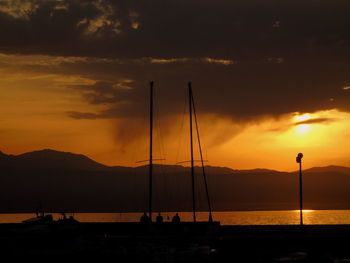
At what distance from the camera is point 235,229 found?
7925 centimetres

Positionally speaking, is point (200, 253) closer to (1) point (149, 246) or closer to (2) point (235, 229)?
(1) point (149, 246)

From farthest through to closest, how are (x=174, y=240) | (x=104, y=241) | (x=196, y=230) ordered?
(x=196, y=230)
(x=174, y=240)
(x=104, y=241)

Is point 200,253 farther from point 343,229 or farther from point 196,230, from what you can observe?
point 343,229

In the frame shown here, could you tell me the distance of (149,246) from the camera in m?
58.3

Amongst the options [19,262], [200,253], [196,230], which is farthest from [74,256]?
[196,230]

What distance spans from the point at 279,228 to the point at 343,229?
296 inches

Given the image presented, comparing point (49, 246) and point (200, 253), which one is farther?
point (49, 246)

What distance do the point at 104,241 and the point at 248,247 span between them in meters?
14.3

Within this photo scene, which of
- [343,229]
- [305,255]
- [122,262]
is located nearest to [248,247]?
[305,255]

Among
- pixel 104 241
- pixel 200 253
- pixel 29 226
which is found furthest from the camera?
pixel 29 226

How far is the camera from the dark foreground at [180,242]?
187 ft

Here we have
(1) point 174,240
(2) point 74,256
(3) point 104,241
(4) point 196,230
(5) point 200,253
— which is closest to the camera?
(5) point 200,253

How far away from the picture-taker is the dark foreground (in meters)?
57.1

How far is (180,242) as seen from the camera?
7012cm
